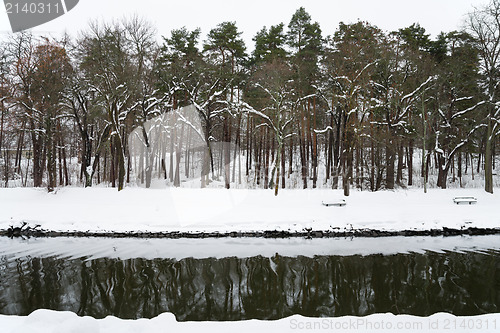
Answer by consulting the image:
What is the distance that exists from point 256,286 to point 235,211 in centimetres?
859

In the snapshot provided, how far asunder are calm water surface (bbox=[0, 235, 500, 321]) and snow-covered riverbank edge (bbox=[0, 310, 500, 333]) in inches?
79.2

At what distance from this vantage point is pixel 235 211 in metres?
16.5

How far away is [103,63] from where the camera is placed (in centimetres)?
1939

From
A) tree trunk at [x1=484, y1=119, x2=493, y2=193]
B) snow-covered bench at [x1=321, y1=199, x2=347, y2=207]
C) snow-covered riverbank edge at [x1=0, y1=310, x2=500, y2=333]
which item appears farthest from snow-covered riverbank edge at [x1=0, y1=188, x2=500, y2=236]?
snow-covered riverbank edge at [x1=0, y1=310, x2=500, y2=333]

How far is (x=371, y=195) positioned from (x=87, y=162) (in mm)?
21761

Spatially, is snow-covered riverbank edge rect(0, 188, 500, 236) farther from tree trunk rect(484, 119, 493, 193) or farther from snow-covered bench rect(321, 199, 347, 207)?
tree trunk rect(484, 119, 493, 193)

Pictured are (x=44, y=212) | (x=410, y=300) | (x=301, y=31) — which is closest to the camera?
(x=410, y=300)

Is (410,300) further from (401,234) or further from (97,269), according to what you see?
(97,269)

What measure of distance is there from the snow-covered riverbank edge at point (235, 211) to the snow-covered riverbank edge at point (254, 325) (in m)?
10.1

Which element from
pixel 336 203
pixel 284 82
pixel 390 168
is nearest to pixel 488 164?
pixel 390 168

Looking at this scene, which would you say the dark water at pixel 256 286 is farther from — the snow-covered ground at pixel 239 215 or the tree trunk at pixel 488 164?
the tree trunk at pixel 488 164

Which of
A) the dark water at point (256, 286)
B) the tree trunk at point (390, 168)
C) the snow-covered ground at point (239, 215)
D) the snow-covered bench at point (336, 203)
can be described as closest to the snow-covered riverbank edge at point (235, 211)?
the snow-covered ground at point (239, 215)

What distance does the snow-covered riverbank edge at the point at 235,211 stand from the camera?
14.6 m

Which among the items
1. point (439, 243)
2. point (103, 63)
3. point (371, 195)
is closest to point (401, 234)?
point (439, 243)
